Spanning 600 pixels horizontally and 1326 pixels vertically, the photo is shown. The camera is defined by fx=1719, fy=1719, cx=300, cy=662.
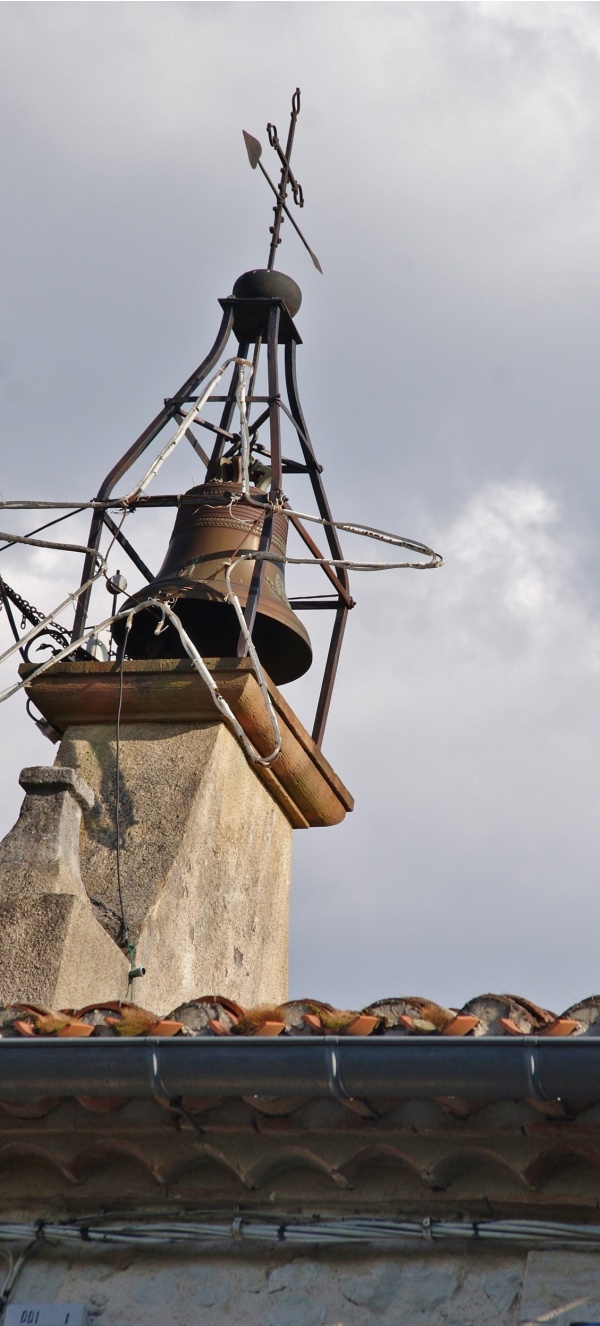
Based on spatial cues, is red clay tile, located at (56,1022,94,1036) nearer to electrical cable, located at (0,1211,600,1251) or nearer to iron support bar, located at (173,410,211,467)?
electrical cable, located at (0,1211,600,1251)

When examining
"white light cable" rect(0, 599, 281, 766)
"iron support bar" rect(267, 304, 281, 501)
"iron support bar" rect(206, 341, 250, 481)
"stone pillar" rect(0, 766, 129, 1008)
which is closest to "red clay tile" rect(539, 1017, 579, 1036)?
"stone pillar" rect(0, 766, 129, 1008)

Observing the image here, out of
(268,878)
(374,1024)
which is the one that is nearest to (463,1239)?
(374,1024)

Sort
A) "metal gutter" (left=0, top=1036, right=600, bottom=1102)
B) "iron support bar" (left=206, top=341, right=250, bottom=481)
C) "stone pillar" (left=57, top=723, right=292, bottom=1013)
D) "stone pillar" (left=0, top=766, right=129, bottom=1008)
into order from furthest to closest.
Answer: "iron support bar" (left=206, top=341, right=250, bottom=481) → "stone pillar" (left=57, top=723, right=292, bottom=1013) → "stone pillar" (left=0, top=766, right=129, bottom=1008) → "metal gutter" (left=0, top=1036, right=600, bottom=1102)

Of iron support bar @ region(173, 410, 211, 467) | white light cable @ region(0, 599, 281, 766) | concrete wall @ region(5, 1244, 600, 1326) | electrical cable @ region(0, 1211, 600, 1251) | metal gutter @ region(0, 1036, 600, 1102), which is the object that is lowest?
concrete wall @ region(5, 1244, 600, 1326)

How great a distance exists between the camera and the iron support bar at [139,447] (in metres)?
6.70

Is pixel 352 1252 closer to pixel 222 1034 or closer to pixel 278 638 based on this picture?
pixel 222 1034

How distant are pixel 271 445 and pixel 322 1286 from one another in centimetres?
409

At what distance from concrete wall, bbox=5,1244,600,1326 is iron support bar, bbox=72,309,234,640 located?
10.7 ft

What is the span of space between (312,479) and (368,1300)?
171 inches

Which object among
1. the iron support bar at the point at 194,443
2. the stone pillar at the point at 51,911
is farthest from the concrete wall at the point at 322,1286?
the iron support bar at the point at 194,443

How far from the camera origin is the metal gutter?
127 inches

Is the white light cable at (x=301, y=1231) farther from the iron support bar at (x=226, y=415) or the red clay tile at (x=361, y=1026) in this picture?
the iron support bar at (x=226, y=415)

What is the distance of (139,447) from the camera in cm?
698

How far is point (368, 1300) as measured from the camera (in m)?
3.46
